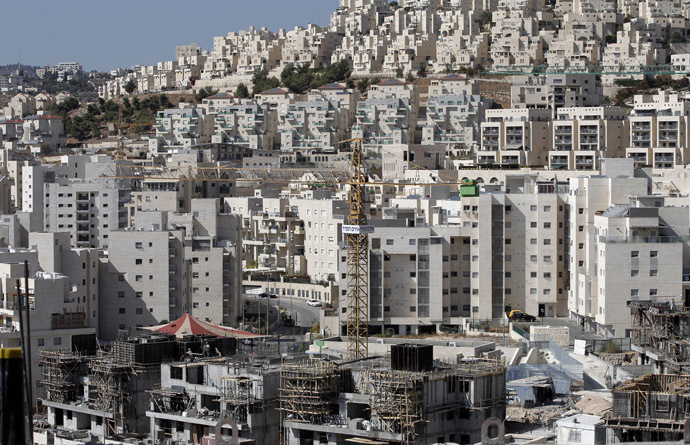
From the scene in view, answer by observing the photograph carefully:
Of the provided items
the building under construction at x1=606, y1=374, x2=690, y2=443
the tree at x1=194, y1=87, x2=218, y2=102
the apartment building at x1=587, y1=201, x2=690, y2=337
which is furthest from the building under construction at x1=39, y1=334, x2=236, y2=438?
the tree at x1=194, y1=87, x2=218, y2=102

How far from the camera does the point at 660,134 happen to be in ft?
219

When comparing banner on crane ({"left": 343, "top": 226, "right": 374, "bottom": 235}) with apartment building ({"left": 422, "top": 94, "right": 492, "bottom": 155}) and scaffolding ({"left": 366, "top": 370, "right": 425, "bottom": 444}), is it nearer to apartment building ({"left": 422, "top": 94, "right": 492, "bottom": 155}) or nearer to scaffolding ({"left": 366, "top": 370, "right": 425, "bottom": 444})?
scaffolding ({"left": 366, "top": 370, "right": 425, "bottom": 444})

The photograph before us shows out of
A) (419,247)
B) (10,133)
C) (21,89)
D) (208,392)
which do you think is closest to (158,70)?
(10,133)

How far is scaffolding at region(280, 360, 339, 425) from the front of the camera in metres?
22.4

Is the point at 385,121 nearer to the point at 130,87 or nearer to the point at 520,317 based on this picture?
the point at 130,87

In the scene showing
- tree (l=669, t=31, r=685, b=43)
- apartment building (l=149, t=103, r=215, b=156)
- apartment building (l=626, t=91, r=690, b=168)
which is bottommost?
apartment building (l=626, t=91, r=690, b=168)

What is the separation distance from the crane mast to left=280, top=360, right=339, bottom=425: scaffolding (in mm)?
12628

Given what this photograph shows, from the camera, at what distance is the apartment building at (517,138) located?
226ft

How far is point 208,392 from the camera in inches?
941

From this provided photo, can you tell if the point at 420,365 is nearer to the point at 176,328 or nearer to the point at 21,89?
the point at 176,328

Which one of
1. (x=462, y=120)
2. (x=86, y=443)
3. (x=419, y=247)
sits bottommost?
(x=86, y=443)

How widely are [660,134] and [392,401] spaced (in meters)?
47.9

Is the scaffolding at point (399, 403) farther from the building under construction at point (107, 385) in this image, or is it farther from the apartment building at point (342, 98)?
the apartment building at point (342, 98)

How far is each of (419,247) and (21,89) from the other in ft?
392
